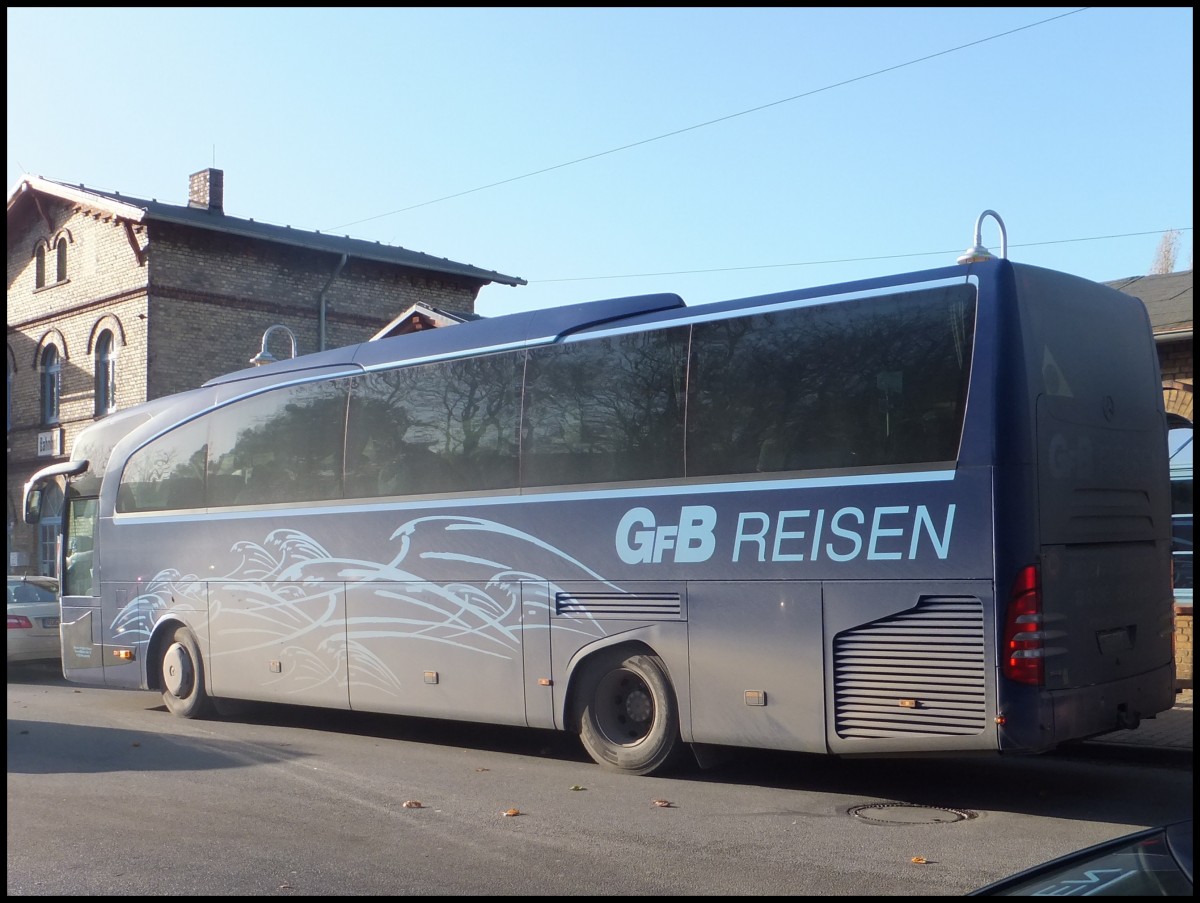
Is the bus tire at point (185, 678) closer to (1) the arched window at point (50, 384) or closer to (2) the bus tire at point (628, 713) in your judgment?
(2) the bus tire at point (628, 713)

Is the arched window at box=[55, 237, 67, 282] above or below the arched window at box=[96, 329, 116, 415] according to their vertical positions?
above

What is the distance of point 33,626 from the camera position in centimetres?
1903

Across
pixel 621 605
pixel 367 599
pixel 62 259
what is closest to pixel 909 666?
pixel 621 605

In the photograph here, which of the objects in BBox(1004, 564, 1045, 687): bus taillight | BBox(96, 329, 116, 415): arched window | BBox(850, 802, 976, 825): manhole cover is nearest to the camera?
BBox(1004, 564, 1045, 687): bus taillight

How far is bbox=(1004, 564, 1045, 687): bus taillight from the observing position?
25.2ft

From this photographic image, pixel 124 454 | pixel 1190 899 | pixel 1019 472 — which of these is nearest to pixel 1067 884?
pixel 1190 899

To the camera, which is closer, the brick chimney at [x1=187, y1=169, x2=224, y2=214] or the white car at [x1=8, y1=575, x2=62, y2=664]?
the white car at [x1=8, y1=575, x2=62, y2=664]

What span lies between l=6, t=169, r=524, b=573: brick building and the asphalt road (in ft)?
55.4

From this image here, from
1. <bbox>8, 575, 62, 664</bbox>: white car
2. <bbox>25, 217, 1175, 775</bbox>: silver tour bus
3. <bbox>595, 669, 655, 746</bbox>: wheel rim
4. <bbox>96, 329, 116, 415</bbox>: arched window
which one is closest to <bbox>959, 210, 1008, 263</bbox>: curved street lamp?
<bbox>25, 217, 1175, 775</bbox>: silver tour bus

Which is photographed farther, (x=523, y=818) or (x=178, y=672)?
(x=178, y=672)

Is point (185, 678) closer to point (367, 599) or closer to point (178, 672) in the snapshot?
point (178, 672)

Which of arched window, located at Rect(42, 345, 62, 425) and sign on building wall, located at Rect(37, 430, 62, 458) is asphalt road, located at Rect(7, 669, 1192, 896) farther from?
arched window, located at Rect(42, 345, 62, 425)

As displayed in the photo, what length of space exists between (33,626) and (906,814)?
15060 mm

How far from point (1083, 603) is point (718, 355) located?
307 centimetres
